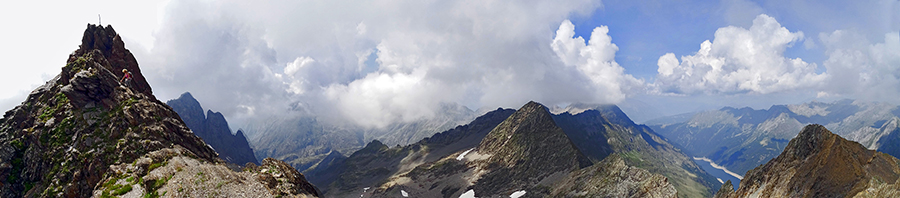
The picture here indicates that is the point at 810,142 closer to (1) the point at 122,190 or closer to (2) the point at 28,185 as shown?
(1) the point at 122,190

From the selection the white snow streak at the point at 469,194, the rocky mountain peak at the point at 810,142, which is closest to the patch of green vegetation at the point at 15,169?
the rocky mountain peak at the point at 810,142

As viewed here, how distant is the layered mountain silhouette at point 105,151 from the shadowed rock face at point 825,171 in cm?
7355

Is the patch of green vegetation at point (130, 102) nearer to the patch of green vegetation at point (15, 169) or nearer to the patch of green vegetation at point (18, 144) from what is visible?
the patch of green vegetation at point (18, 144)

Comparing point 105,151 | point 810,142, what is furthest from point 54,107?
point 810,142

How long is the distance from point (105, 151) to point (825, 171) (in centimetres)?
10169

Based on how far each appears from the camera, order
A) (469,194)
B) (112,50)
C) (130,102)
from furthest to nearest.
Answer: (469,194) < (112,50) < (130,102)

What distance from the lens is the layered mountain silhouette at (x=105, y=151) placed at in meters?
39.4

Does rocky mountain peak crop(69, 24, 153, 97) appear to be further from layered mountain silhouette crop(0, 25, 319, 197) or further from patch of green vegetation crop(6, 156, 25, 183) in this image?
patch of green vegetation crop(6, 156, 25, 183)

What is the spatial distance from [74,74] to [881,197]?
115168 mm

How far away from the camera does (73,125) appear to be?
1934 inches

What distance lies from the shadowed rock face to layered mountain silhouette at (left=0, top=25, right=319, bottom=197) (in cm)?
7355

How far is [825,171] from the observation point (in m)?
48.5

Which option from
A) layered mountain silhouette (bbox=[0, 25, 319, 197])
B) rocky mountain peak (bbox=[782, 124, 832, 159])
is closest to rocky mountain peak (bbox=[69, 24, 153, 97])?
layered mountain silhouette (bbox=[0, 25, 319, 197])

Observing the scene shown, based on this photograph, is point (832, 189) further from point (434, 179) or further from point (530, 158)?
point (434, 179)
